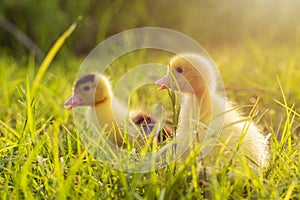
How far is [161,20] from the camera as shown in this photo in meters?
7.59

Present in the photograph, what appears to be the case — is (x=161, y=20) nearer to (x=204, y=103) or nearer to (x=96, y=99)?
(x=96, y=99)

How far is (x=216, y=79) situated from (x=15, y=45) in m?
5.06

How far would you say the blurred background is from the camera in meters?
7.08

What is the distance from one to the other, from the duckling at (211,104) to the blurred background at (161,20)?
4.33m

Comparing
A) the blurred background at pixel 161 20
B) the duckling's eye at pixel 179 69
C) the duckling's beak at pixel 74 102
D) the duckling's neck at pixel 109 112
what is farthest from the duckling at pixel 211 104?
the blurred background at pixel 161 20

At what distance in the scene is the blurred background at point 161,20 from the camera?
7082 millimetres

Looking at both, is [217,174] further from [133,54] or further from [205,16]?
[205,16]

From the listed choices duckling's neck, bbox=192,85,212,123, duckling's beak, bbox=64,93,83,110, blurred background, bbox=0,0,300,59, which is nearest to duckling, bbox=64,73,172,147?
duckling's beak, bbox=64,93,83,110

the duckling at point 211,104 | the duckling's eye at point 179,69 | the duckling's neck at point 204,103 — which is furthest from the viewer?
the duckling's eye at point 179,69

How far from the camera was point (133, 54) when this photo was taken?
5.62 meters

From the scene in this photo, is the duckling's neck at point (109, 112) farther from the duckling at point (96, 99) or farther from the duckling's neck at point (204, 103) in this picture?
the duckling's neck at point (204, 103)

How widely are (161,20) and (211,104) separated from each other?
208 inches

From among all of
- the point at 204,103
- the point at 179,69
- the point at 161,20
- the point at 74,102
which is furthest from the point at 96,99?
the point at 161,20

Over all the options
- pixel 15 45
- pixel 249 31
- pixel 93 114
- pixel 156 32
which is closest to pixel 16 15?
pixel 15 45
